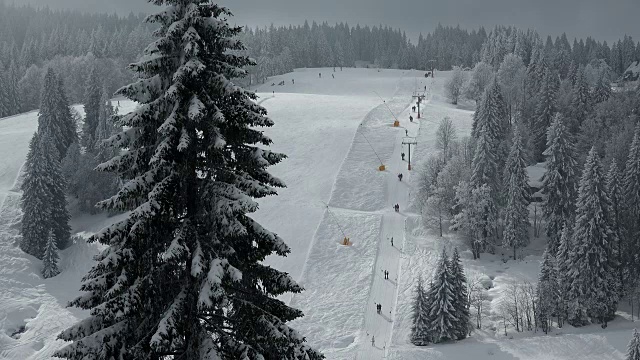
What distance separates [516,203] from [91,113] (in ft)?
236

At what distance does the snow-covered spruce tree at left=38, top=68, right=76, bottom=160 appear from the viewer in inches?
3775

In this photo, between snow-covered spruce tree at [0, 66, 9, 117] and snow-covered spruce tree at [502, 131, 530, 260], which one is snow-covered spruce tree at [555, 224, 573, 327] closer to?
snow-covered spruce tree at [502, 131, 530, 260]

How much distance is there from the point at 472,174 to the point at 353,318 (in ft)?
98.2

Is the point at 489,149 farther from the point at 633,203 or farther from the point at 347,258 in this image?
the point at 347,258

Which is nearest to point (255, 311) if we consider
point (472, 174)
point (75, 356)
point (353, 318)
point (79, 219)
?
point (75, 356)

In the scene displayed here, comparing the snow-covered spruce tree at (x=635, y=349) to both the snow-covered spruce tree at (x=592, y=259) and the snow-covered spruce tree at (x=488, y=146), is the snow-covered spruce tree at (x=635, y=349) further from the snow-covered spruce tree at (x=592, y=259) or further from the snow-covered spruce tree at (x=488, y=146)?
the snow-covered spruce tree at (x=488, y=146)

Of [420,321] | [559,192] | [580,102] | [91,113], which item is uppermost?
[580,102]

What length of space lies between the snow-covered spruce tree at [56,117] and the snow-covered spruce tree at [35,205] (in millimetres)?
16768

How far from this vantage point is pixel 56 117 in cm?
9681

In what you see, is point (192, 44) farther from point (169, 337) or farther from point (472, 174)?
point (472, 174)

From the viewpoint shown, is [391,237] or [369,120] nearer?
[391,237]

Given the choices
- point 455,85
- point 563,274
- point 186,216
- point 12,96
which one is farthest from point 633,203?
point 12,96

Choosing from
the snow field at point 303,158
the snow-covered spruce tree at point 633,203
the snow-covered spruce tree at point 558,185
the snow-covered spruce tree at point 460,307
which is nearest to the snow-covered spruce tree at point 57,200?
the snow field at point 303,158

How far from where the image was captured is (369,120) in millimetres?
107188
